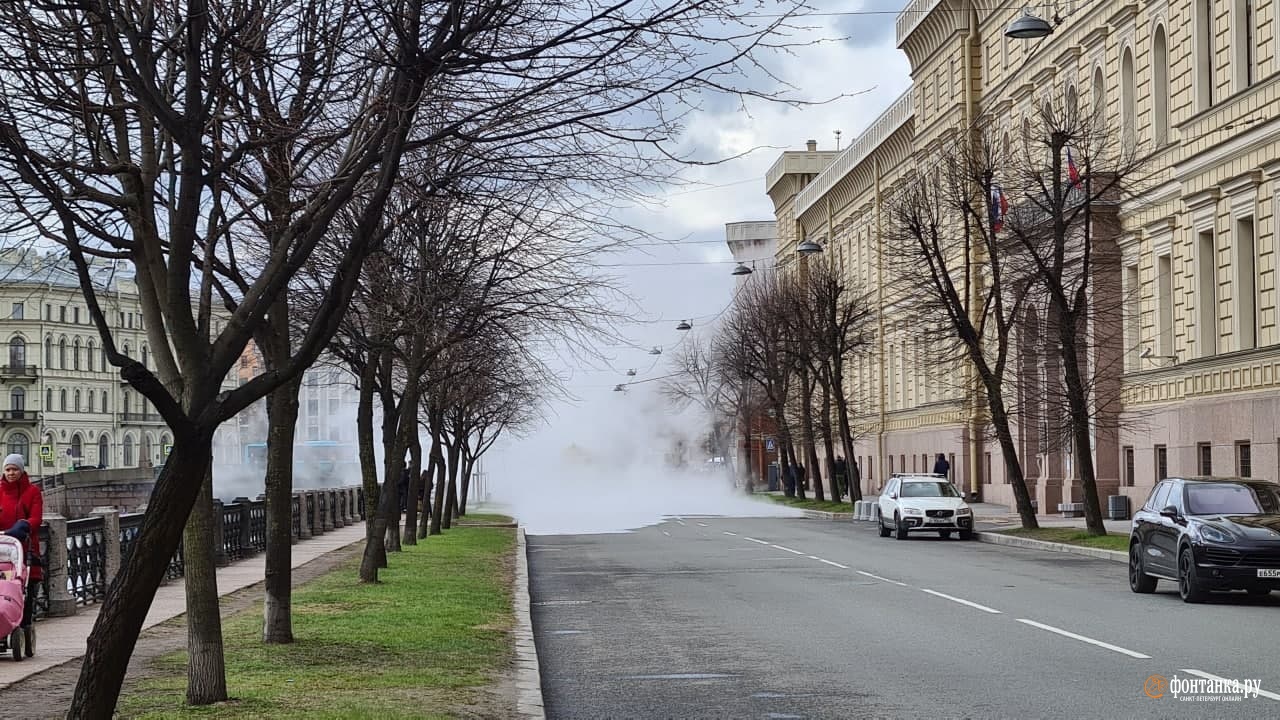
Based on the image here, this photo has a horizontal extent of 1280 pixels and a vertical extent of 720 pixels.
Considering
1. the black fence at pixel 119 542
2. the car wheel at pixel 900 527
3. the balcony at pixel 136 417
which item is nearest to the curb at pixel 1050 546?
the car wheel at pixel 900 527

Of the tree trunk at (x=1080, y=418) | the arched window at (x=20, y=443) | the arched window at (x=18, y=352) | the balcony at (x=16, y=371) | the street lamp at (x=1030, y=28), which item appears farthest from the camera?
the arched window at (x=20, y=443)

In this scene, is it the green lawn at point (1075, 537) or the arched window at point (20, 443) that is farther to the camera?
the arched window at point (20, 443)

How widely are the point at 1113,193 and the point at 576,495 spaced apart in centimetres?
5579

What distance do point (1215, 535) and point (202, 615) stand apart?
42.4 ft

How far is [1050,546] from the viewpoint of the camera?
114ft

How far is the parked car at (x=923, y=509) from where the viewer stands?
39.4 m

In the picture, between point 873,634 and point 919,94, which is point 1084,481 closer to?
point 873,634

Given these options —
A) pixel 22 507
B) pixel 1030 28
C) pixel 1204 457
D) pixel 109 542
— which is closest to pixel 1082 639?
pixel 22 507

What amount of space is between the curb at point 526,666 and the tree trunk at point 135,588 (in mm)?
3261

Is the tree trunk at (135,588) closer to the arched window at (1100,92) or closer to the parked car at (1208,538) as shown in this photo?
the parked car at (1208,538)

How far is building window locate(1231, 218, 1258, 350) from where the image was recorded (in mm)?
35500

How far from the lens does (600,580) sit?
83.8 feet

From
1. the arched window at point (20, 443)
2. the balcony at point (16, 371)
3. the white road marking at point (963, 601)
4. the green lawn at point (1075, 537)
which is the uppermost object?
the balcony at point (16, 371)

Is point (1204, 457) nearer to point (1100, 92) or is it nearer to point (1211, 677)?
point (1100, 92)
